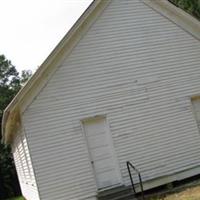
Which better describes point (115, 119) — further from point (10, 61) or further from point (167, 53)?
point (10, 61)

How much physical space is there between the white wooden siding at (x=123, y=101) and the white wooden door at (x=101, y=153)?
0.23 metres

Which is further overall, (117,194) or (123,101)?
(123,101)

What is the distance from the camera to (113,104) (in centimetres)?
1495

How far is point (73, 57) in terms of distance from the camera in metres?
14.8

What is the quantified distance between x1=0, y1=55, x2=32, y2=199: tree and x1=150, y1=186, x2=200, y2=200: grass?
2415cm

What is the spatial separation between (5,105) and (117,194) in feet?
95.1

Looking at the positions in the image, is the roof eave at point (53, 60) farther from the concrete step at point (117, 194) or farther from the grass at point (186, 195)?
the grass at point (186, 195)

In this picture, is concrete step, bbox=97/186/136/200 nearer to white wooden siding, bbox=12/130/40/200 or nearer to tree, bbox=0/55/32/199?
white wooden siding, bbox=12/130/40/200

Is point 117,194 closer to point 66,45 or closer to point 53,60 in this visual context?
point 53,60

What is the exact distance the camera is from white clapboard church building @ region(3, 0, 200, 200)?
46.0 feet

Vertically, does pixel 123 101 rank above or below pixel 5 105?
below

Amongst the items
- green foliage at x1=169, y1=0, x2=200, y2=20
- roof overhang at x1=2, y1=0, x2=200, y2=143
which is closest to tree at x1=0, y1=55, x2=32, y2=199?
green foliage at x1=169, y1=0, x2=200, y2=20

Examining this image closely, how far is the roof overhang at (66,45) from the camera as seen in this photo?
13.8 metres

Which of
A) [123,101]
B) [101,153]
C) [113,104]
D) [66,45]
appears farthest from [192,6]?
[101,153]
